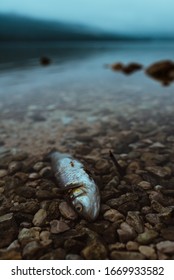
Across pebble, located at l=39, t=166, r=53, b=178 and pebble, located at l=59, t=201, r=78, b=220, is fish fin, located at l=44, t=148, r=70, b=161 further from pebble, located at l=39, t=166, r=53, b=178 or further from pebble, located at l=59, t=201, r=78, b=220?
pebble, located at l=59, t=201, r=78, b=220

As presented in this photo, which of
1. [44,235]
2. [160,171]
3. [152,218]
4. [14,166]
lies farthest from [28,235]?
[160,171]

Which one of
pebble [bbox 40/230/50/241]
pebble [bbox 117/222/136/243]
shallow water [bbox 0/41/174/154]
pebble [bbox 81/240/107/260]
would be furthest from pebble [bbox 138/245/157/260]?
shallow water [bbox 0/41/174/154]

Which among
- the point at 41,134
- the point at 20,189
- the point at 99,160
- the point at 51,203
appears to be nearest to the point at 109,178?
the point at 99,160

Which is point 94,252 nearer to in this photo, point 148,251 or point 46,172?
point 148,251

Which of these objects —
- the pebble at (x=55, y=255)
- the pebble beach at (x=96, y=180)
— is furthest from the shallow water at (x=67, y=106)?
the pebble at (x=55, y=255)

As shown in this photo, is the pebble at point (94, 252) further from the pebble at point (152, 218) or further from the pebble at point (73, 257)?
the pebble at point (152, 218)
